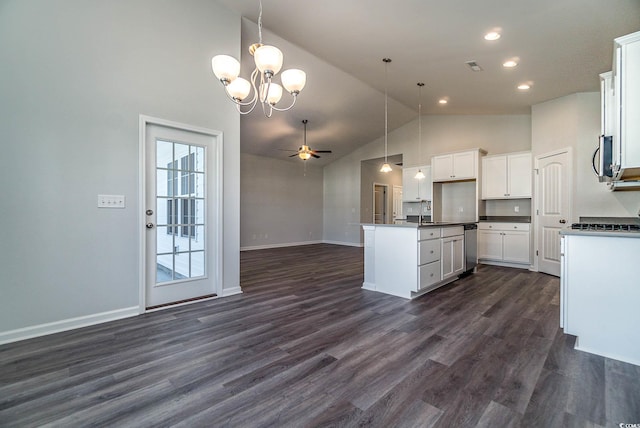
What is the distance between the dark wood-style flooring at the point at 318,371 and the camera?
153 centimetres

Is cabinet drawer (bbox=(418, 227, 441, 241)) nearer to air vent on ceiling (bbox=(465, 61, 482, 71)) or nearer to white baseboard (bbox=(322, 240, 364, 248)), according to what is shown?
air vent on ceiling (bbox=(465, 61, 482, 71))

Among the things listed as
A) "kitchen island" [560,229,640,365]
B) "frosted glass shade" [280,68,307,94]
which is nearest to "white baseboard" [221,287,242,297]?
"frosted glass shade" [280,68,307,94]

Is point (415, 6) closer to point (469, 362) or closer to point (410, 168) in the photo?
point (469, 362)

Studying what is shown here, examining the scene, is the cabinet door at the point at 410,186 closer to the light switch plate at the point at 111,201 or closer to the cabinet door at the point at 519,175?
the cabinet door at the point at 519,175

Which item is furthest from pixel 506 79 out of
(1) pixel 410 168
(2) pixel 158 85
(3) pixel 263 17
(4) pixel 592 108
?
(2) pixel 158 85

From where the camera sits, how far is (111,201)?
2.85 metres

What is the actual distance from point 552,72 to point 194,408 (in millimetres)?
5533

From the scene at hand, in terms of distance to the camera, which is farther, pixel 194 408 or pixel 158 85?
pixel 158 85

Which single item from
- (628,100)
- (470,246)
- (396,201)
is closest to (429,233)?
(470,246)

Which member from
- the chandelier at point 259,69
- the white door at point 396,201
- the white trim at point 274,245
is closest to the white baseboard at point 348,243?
the white trim at point 274,245

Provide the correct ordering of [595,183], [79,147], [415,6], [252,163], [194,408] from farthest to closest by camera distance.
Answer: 1. [252,163]
2. [595,183]
3. [415,6]
4. [79,147]
5. [194,408]

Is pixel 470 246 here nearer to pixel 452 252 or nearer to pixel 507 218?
pixel 452 252

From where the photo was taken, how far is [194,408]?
1.57 m

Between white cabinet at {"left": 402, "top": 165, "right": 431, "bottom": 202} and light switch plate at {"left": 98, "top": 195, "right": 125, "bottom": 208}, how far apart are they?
19.8ft
